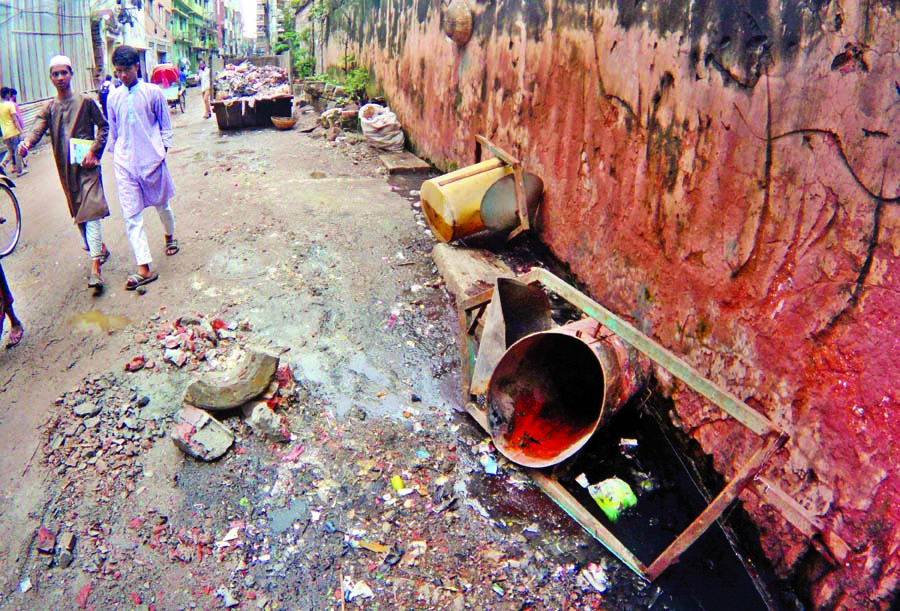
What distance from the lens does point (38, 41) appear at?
38.3 feet

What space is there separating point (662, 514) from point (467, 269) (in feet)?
6.97

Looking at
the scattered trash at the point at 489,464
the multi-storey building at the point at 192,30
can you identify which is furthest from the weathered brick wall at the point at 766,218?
the multi-storey building at the point at 192,30

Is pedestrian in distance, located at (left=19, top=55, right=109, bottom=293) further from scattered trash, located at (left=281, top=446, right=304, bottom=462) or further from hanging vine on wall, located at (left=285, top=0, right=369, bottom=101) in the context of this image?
hanging vine on wall, located at (left=285, top=0, right=369, bottom=101)

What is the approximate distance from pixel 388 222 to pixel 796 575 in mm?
4113

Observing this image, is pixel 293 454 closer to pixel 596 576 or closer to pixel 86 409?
pixel 86 409

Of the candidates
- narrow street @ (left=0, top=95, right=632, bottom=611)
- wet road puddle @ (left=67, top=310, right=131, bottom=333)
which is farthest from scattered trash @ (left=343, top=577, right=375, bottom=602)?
wet road puddle @ (left=67, top=310, right=131, bottom=333)

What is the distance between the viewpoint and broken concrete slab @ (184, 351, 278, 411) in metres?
2.87

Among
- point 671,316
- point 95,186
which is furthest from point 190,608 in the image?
point 95,186

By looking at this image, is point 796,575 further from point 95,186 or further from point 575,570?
point 95,186

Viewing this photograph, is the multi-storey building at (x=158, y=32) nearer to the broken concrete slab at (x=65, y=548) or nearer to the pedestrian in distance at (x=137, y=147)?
the pedestrian in distance at (x=137, y=147)

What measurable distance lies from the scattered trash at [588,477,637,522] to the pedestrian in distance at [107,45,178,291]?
136 inches

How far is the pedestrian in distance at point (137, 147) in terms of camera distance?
159 inches

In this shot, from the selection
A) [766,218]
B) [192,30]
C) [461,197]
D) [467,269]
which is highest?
[192,30]

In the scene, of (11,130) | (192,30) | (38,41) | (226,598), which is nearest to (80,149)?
(226,598)
